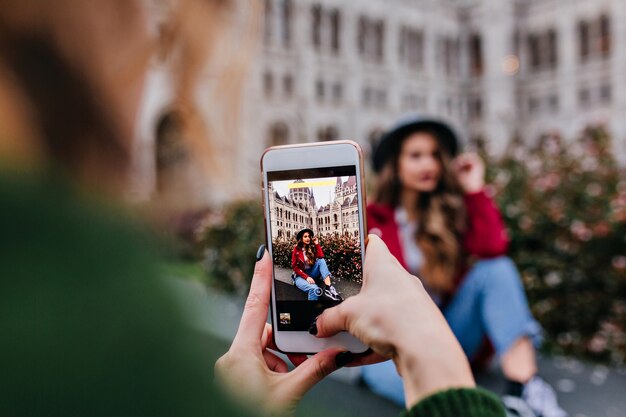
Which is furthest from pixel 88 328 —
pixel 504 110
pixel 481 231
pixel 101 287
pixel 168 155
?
pixel 504 110

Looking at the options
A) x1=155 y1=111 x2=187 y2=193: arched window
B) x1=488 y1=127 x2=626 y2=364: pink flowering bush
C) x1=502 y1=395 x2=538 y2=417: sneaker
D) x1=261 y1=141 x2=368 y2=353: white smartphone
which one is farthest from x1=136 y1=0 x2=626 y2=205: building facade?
x1=261 y1=141 x2=368 y2=353: white smartphone

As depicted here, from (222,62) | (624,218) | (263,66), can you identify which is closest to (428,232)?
(624,218)

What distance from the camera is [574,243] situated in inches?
99.1

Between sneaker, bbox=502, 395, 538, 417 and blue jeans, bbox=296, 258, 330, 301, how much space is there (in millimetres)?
1553

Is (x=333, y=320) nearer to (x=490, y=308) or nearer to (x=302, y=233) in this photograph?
(x=302, y=233)

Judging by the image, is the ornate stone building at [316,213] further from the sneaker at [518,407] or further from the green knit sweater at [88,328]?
the sneaker at [518,407]

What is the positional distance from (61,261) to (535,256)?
2613 millimetres

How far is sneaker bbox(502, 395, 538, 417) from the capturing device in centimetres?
181

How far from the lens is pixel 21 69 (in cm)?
38

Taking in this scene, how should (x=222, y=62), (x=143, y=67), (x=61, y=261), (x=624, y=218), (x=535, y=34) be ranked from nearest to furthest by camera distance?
(x=61, y=261), (x=143, y=67), (x=222, y=62), (x=624, y=218), (x=535, y=34)

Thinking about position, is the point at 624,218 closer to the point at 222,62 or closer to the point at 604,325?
the point at 604,325

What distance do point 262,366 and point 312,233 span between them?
123mm

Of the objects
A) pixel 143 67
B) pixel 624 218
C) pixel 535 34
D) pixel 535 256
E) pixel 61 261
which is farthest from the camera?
pixel 535 34

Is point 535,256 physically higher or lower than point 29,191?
lower
